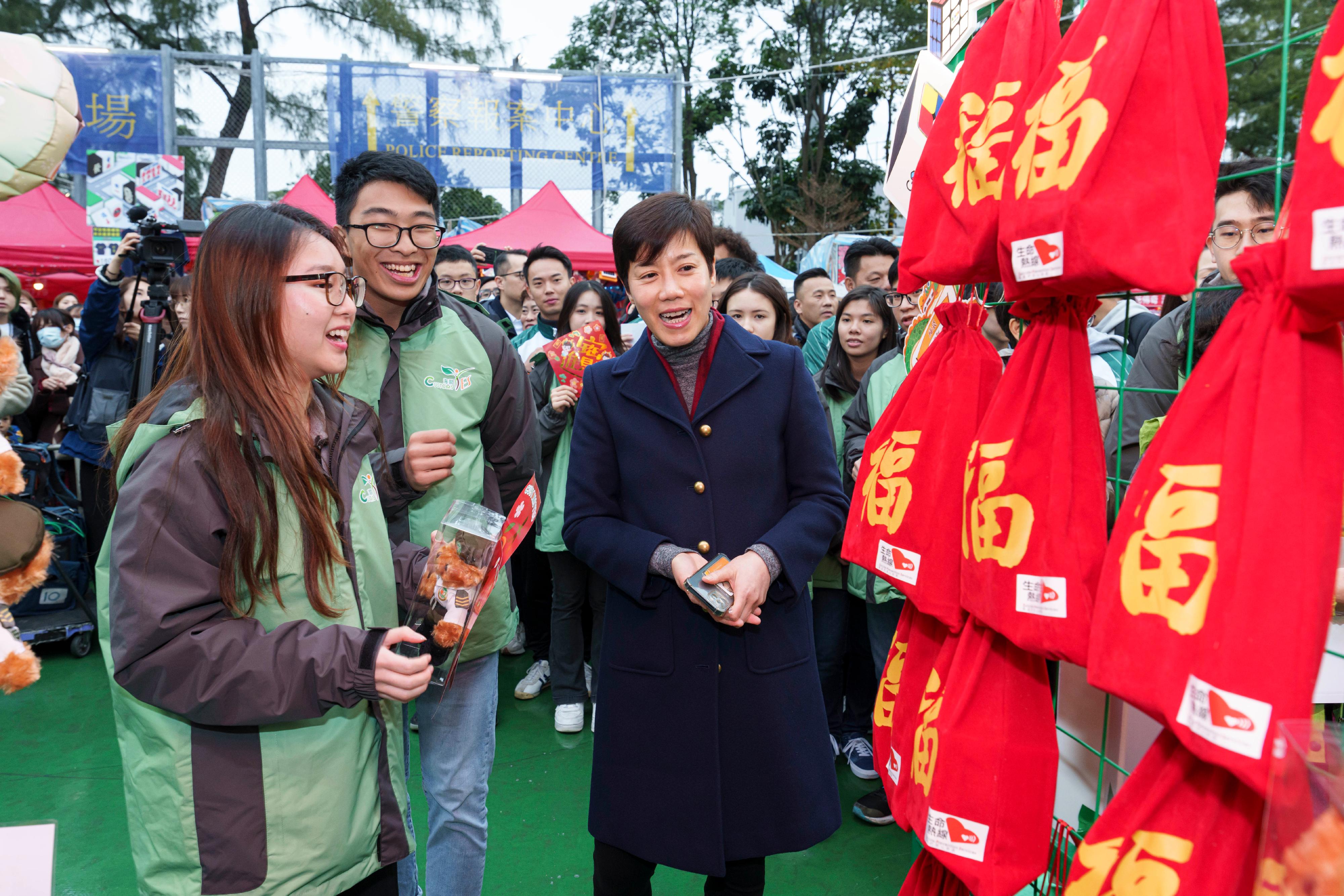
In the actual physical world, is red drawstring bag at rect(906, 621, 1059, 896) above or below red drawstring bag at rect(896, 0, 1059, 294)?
below

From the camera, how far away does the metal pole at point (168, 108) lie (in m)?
8.65

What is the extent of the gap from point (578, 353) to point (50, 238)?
7786mm

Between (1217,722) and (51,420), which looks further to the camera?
(51,420)

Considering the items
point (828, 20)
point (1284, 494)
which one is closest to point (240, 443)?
point (1284, 494)

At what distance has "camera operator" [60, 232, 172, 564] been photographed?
4.02m

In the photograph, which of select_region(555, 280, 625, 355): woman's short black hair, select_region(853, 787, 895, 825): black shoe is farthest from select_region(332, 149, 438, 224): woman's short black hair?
select_region(853, 787, 895, 825): black shoe

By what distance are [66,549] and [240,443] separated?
436 cm

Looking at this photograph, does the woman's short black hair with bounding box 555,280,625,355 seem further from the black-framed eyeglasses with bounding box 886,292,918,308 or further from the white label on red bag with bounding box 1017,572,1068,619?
the white label on red bag with bounding box 1017,572,1068,619

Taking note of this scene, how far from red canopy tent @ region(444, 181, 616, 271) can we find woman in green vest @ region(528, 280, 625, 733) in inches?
198

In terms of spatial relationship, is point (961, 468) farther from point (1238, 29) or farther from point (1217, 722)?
point (1238, 29)

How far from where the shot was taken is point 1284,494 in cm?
76

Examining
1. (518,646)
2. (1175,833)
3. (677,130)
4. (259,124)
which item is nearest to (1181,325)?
(1175,833)

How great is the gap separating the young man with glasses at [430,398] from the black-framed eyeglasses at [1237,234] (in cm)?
166

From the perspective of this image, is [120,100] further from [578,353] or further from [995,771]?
[995,771]
